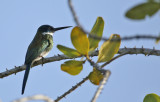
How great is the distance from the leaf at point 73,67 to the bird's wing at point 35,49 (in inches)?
109

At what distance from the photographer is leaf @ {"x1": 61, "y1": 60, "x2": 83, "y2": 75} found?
7.12ft

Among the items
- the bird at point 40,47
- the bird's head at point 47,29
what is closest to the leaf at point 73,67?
the bird at point 40,47

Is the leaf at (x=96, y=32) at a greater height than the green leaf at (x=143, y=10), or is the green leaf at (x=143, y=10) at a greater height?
the green leaf at (x=143, y=10)

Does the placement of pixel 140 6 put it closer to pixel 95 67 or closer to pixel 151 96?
pixel 95 67

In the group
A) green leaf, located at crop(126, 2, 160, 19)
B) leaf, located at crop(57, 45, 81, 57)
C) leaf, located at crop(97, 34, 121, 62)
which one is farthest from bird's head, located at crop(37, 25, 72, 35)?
green leaf, located at crop(126, 2, 160, 19)

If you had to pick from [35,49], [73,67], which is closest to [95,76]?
[73,67]

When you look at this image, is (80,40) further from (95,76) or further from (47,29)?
(47,29)

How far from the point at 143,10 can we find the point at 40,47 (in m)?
4.36

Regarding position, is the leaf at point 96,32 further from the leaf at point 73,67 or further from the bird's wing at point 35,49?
the bird's wing at point 35,49

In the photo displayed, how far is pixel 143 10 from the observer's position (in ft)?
4.06

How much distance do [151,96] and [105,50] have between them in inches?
17.7

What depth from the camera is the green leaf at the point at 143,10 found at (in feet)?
3.96

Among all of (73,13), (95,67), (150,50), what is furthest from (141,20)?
(150,50)

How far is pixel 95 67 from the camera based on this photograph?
6.63 feet
